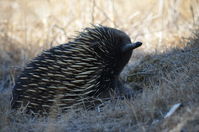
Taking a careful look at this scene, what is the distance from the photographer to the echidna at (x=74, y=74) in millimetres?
5965

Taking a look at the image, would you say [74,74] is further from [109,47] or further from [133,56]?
[133,56]

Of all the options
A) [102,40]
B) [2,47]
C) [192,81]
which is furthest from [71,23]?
[192,81]

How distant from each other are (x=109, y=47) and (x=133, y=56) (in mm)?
2078

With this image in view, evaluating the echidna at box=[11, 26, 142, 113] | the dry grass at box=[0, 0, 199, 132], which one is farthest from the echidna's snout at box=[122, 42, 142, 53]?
the dry grass at box=[0, 0, 199, 132]

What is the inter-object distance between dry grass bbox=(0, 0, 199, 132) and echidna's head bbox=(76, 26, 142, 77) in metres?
0.50

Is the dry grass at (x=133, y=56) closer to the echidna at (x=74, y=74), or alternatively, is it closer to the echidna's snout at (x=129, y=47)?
the echidna at (x=74, y=74)

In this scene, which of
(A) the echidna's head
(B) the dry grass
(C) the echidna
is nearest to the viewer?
(B) the dry grass

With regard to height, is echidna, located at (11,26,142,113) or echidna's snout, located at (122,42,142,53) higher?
echidna's snout, located at (122,42,142,53)

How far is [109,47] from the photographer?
629 centimetres

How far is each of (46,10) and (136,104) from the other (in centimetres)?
845

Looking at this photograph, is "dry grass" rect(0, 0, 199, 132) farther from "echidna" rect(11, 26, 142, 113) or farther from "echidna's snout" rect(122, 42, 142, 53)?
"echidna's snout" rect(122, 42, 142, 53)

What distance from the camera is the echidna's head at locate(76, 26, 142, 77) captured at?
6246mm

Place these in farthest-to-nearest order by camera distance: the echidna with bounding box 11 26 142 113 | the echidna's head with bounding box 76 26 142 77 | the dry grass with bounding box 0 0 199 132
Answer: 1. the echidna's head with bounding box 76 26 142 77
2. the echidna with bounding box 11 26 142 113
3. the dry grass with bounding box 0 0 199 132

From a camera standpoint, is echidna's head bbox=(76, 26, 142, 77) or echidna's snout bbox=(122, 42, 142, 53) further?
echidna's head bbox=(76, 26, 142, 77)
